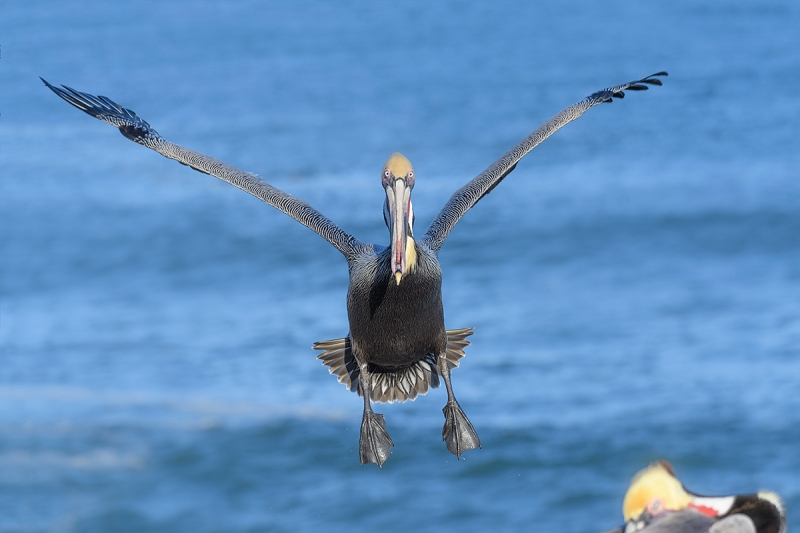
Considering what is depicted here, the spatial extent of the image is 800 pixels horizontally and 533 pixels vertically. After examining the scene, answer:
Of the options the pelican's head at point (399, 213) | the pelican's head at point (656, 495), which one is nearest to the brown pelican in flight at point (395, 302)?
the pelican's head at point (399, 213)

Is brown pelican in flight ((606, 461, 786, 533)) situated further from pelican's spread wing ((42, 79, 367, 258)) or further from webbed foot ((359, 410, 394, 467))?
pelican's spread wing ((42, 79, 367, 258))

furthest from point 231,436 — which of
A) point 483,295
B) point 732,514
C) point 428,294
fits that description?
point 732,514

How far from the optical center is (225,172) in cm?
1716

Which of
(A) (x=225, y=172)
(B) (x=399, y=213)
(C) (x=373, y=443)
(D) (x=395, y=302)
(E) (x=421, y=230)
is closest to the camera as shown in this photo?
(B) (x=399, y=213)

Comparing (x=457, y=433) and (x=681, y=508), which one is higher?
(x=457, y=433)

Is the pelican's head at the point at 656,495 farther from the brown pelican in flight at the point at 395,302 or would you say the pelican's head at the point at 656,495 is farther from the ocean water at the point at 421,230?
the ocean water at the point at 421,230

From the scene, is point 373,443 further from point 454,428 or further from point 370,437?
point 454,428

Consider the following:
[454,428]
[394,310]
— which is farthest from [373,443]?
[394,310]

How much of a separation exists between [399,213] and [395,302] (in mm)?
1350

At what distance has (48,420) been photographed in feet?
206

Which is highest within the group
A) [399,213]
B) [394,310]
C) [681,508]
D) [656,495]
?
[399,213]

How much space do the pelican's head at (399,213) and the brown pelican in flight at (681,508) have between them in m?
3.51

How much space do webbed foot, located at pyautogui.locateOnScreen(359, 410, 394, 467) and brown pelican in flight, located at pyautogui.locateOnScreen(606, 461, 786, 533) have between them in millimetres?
4749

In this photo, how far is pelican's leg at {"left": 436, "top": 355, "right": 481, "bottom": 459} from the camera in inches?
601
